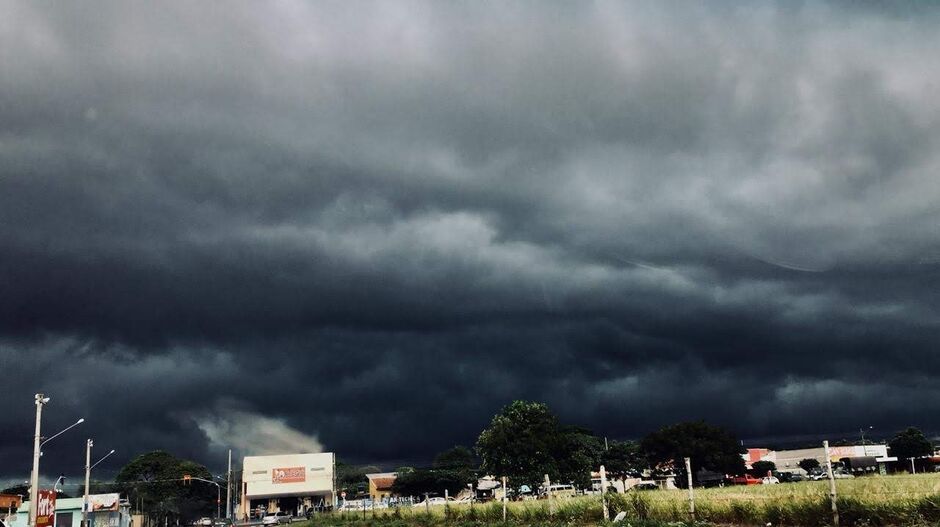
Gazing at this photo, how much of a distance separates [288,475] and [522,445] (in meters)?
57.1

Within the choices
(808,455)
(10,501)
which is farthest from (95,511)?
(808,455)

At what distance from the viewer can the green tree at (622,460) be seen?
12675cm

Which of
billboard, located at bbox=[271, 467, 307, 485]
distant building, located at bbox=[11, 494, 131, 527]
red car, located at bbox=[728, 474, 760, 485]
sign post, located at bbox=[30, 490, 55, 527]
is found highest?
sign post, located at bbox=[30, 490, 55, 527]

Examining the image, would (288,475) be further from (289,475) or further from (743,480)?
(743,480)

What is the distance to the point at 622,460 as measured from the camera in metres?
128

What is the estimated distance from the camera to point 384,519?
5125 centimetres

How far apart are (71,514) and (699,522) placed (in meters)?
91.8

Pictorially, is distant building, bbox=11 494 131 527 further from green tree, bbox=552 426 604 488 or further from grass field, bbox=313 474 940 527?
grass field, bbox=313 474 940 527

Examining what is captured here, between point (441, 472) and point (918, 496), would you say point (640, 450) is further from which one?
point (918, 496)

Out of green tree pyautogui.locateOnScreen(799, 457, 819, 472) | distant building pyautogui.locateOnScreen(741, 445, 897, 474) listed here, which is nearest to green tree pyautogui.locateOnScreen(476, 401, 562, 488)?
distant building pyautogui.locateOnScreen(741, 445, 897, 474)

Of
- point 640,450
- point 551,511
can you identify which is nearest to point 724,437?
point 640,450

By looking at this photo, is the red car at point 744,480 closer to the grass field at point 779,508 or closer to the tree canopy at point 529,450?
the tree canopy at point 529,450

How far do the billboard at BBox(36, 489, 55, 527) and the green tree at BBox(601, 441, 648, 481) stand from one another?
9111 cm

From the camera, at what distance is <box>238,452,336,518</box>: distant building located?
129 metres
